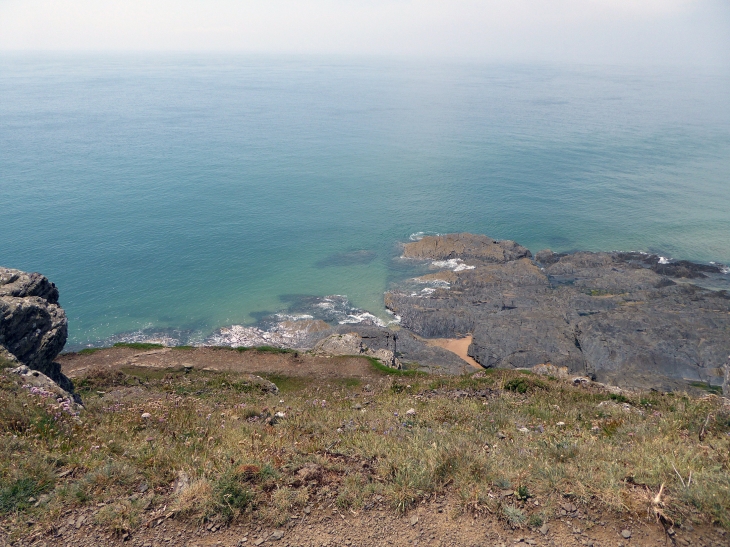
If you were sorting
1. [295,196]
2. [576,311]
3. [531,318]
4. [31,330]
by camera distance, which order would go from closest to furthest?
[31,330], [531,318], [576,311], [295,196]

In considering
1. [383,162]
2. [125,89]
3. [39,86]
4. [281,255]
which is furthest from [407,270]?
[39,86]

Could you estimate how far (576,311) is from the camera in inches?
1708

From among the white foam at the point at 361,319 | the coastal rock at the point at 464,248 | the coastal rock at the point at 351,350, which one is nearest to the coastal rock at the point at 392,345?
the coastal rock at the point at 351,350

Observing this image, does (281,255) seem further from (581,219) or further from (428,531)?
(428,531)

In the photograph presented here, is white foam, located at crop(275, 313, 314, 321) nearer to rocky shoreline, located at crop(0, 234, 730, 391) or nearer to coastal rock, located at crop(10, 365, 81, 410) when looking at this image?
rocky shoreline, located at crop(0, 234, 730, 391)

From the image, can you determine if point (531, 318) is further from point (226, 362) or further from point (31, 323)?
point (31, 323)

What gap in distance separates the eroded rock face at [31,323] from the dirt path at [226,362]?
17.9ft

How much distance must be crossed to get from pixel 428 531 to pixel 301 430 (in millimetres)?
4945

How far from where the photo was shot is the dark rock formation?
35.5m

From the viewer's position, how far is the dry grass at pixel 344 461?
8750 millimetres

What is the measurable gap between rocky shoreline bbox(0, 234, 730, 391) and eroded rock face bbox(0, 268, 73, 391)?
0.39 ft

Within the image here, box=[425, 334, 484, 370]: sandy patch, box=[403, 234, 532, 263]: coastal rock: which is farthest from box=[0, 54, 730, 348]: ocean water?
box=[425, 334, 484, 370]: sandy patch

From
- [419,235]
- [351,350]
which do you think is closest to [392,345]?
[351,350]

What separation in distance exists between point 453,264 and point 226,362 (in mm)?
33018
